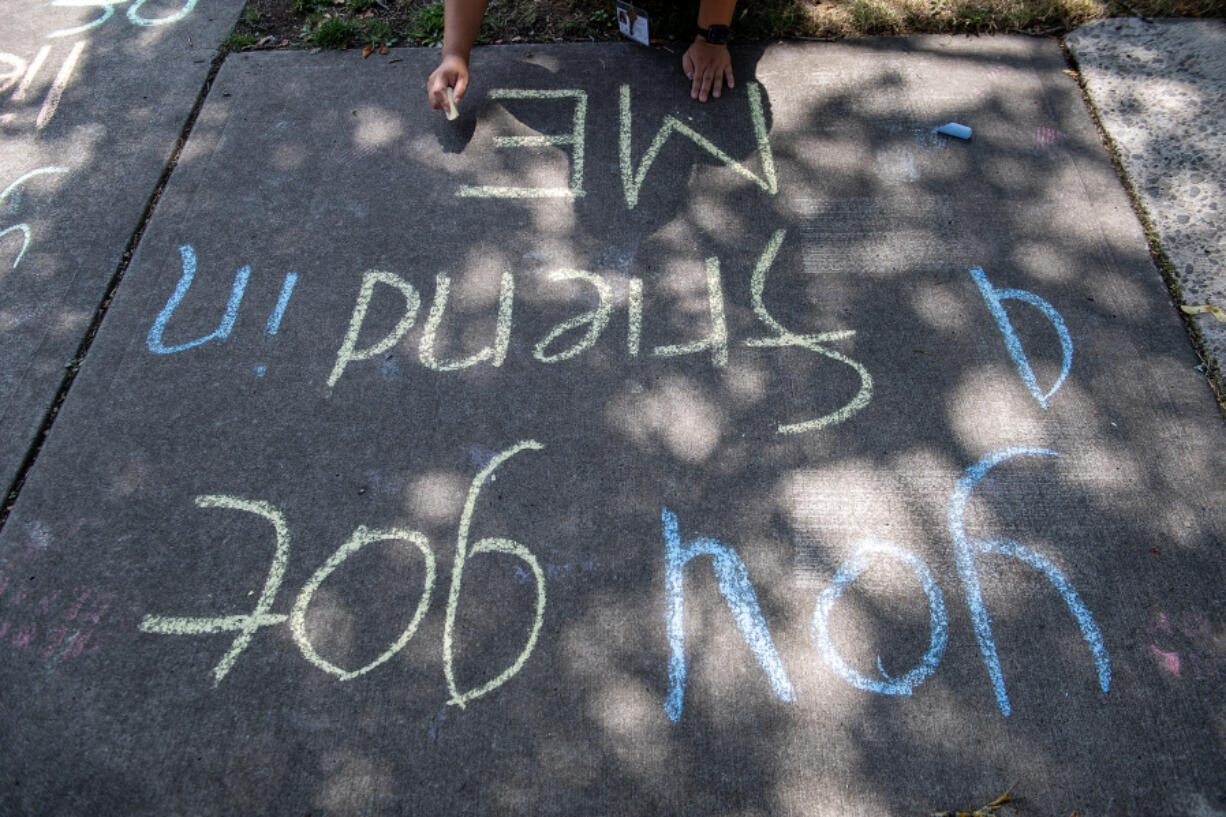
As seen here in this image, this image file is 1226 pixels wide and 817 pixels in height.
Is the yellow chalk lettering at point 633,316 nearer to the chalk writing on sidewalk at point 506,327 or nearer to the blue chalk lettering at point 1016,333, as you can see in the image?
the chalk writing on sidewalk at point 506,327

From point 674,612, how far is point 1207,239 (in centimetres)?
239

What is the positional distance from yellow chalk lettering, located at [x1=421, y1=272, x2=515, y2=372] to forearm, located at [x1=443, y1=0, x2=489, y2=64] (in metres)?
1.08

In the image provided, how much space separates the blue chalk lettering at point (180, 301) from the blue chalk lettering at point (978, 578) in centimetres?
248

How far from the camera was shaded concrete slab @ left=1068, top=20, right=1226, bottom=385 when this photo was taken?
273 cm

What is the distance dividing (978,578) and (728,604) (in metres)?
0.71

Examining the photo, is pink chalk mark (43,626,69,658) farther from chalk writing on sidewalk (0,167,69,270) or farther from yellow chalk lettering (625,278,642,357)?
yellow chalk lettering (625,278,642,357)

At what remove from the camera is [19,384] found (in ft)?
8.67

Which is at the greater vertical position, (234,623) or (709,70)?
(709,70)

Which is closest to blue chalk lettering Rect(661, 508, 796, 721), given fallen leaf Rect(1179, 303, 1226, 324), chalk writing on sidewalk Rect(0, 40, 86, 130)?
fallen leaf Rect(1179, 303, 1226, 324)

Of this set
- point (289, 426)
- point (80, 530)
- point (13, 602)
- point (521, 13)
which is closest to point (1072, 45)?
point (521, 13)

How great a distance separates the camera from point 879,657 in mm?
2055

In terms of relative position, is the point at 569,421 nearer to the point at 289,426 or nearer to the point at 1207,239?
the point at 289,426

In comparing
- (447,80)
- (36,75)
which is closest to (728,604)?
(447,80)

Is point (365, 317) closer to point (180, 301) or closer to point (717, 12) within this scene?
point (180, 301)
